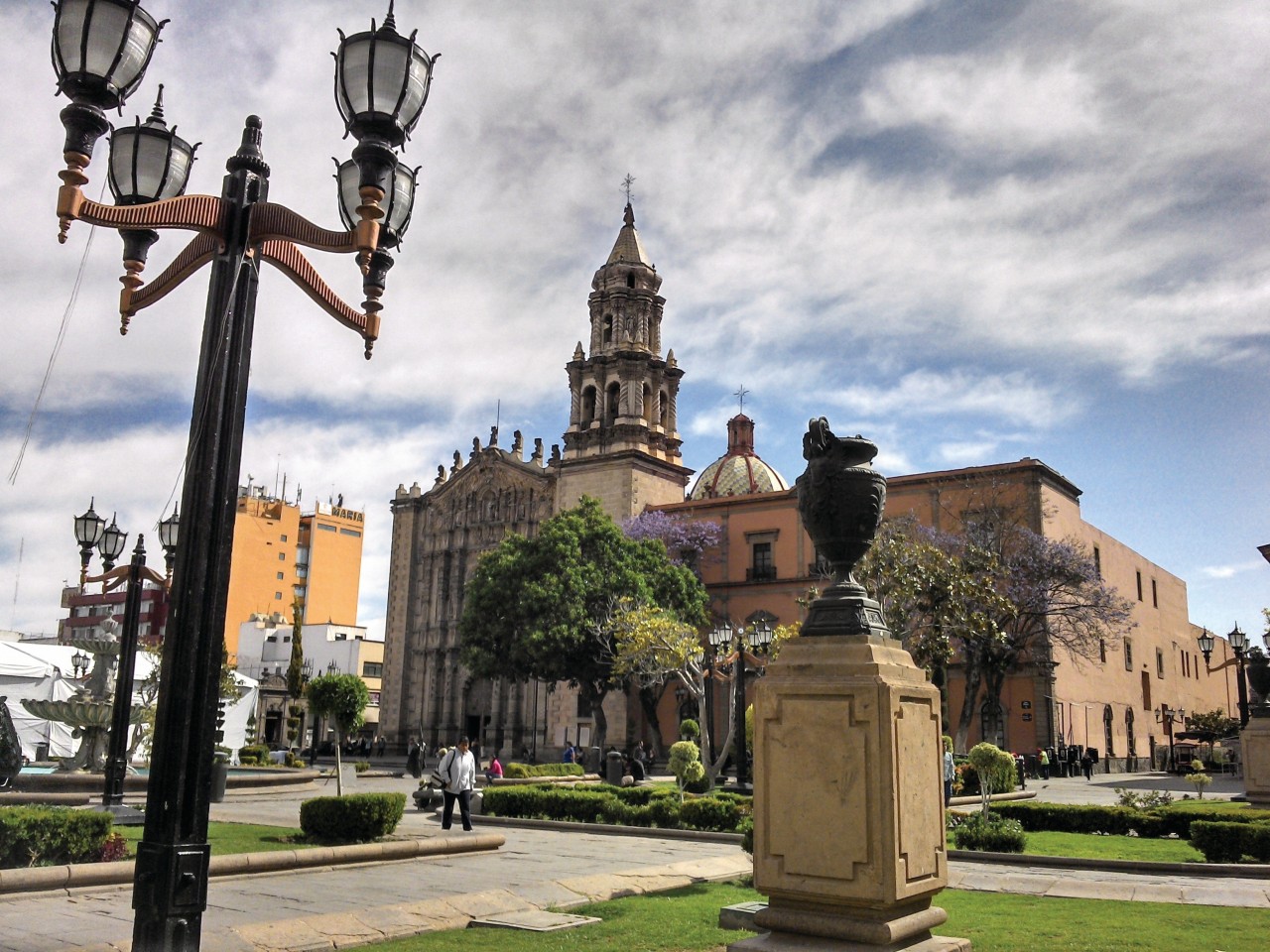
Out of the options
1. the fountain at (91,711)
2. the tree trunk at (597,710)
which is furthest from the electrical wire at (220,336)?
the tree trunk at (597,710)

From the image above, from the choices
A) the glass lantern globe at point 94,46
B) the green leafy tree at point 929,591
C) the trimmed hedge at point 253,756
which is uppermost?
the glass lantern globe at point 94,46

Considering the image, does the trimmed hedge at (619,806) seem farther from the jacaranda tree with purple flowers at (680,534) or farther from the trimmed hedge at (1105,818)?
the jacaranda tree with purple flowers at (680,534)

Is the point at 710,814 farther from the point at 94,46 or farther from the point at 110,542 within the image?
the point at 94,46

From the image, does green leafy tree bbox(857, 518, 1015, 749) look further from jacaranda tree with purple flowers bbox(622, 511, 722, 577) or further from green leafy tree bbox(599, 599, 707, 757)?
jacaranda tree with purple flowers bbox(622, 511, 722, 577)

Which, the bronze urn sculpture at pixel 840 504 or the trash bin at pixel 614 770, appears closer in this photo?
the bronze urn sculpture at pixel 840 504

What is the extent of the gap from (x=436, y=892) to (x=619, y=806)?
7.73 meters

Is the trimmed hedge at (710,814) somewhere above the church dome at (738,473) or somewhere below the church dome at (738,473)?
below

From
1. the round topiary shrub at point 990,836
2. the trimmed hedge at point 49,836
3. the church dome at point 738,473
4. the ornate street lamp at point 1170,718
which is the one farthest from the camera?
the church dome at point 738,473

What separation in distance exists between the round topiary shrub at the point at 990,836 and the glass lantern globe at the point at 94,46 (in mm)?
11929

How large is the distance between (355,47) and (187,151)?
1.42 metres

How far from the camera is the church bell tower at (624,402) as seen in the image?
1745 inches

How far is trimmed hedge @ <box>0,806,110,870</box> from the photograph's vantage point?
338 inches

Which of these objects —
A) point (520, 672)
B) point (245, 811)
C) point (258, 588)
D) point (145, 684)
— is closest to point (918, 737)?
point (245, 811)

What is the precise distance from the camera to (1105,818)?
15.0m
